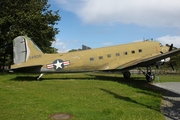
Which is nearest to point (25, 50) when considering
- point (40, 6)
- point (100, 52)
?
point (100, 52)

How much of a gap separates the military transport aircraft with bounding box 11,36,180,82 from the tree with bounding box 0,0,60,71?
10.4 m

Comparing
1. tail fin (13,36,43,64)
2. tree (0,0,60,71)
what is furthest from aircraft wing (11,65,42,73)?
tree (0,0,60,71)

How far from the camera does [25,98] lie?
9992 mm

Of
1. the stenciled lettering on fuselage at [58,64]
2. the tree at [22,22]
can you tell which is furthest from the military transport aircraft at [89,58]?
the tree at [22,22]

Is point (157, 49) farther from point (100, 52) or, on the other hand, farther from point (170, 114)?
point (170, 114)

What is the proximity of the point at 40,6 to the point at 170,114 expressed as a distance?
100 ft

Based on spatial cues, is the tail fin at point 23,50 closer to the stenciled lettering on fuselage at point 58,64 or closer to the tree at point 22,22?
the stenciled lettering on fuselage at point 58,64

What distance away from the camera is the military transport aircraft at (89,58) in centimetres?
1822

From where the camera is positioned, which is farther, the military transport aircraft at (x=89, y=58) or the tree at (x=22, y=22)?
the tree at (x=22, y=22)

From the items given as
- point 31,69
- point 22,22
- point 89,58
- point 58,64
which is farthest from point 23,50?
point 22,22

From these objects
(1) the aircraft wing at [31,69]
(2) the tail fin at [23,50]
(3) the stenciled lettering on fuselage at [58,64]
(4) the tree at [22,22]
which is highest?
(4) the tree at [22,22]

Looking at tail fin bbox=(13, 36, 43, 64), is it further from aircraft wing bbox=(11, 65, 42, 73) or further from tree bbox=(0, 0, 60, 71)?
tree bbox=(0, 0, 60, 71)

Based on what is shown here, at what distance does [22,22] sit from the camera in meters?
28.4

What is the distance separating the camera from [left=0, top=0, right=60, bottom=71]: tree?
92.1ft
